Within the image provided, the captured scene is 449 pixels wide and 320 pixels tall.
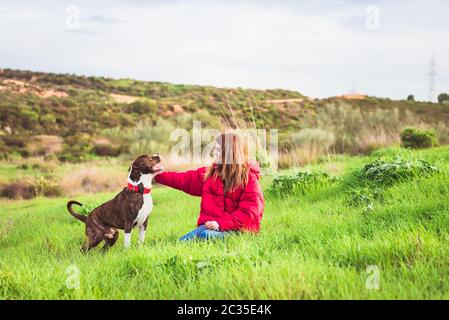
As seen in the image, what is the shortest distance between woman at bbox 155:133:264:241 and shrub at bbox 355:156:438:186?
235 centimetres

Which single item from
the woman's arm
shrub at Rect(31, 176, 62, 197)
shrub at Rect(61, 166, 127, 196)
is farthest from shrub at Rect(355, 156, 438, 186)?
shrub at Rect(31, 176, 62, 197)

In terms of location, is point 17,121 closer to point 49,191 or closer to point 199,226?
point 49,191

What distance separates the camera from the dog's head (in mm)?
5535

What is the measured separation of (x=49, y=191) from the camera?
49.9ft

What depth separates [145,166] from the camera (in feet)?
18.2

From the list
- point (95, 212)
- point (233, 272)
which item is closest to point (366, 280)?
point (233, 272)

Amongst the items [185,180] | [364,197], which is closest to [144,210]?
[185,180]

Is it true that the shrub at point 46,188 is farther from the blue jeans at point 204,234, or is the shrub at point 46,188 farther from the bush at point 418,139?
the blue jeans at point 204,234

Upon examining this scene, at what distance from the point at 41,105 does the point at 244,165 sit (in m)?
38.8

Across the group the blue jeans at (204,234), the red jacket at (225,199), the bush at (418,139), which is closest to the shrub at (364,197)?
the red jacket at (225,199)

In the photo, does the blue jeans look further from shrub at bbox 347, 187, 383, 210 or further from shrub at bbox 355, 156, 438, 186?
shrub at bbox 355, 156, 438, 186

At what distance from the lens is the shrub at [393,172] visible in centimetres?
704

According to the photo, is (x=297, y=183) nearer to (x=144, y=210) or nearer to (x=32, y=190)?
(x=144, y=210)

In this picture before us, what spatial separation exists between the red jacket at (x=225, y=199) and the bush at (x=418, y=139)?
908cm
